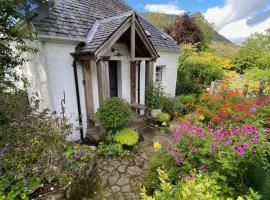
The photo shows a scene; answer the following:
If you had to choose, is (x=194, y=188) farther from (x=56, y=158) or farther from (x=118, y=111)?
(x=118, y=111)

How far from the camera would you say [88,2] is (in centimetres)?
720

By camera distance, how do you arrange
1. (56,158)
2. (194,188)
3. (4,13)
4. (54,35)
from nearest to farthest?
(194,188)
(56,158)
(4,13)
(54,35)

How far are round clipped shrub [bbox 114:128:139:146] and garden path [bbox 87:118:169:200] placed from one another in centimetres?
38

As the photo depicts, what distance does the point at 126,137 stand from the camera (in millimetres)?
5211

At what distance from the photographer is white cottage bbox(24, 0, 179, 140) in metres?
5.11

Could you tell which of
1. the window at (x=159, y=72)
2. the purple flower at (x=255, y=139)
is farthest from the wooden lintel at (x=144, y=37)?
the purple flower at (x=255, y=139)

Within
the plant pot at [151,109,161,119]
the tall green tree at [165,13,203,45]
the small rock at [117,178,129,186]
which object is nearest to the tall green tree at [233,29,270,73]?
the tall green tree at [165,13,203,45]

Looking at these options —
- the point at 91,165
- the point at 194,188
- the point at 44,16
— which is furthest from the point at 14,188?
the point at 44,16

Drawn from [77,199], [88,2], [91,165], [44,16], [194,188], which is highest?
[88,2]

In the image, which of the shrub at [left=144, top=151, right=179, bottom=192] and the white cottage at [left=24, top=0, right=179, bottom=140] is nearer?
the shrub at [left=144, top=151, right=179, bottom=192]

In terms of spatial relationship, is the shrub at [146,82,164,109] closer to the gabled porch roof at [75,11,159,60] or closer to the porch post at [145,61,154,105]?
the porch post at [145,61,154,105]

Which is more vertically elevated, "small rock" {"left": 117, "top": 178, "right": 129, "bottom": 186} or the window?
the window

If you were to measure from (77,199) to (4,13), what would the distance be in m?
4.18

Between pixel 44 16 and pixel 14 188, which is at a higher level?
pixel 44 16
